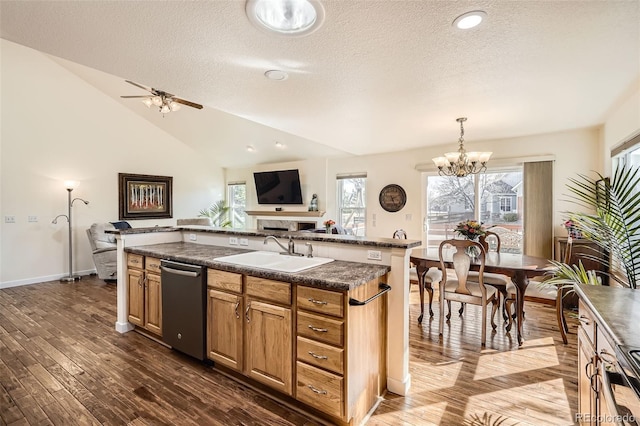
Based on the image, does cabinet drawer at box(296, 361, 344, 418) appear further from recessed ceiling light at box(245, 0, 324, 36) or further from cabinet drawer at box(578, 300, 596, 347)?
recessed ceiling light at box(245, 0, 324, 36)

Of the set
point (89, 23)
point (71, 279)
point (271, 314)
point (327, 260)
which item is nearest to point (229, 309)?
point (271, 314)

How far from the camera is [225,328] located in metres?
2.32

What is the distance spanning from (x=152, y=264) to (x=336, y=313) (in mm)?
2114

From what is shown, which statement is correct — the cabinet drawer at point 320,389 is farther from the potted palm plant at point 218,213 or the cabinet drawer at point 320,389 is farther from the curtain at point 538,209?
the potted palm plant at point 218,213

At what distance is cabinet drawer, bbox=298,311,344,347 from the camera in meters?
1.73

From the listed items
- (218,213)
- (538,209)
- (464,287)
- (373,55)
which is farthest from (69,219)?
(538,209)

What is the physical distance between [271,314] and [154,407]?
3.38 ft

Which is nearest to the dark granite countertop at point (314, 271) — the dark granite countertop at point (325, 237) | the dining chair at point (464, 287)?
the dark granite countertop at point (325, 237)

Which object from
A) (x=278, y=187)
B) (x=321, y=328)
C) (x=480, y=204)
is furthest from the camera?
(x=278, y=187)

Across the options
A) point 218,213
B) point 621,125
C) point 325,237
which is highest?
point 621,125

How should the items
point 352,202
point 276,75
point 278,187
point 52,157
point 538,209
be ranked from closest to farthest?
1. point 276,75
2. point 538,209
3. point 52,157
4. point 352,202
5. point 278,187

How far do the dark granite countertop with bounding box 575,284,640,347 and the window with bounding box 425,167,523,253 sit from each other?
11.1 feet

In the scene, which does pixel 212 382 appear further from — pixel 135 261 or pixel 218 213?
pixel 218 213

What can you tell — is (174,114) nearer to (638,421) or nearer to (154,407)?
(154,407)
